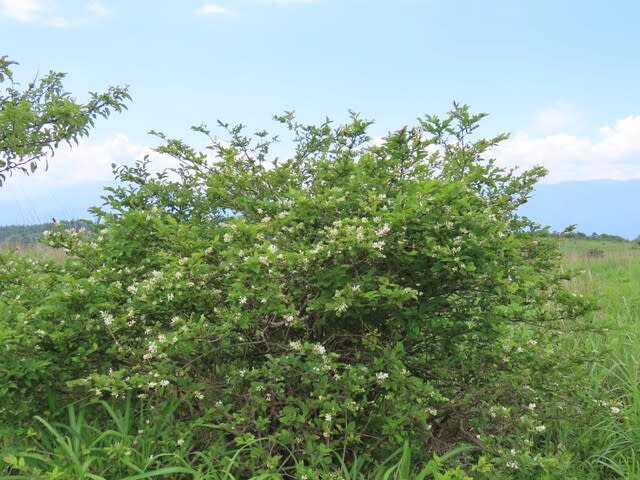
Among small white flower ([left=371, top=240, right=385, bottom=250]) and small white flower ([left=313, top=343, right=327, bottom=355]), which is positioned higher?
small white flower ([left=371, top=240, right=385, bottom=250])

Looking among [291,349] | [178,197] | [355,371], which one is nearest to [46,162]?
[178,197]

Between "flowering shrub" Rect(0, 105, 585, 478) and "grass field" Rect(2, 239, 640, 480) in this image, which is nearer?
"flowering shrub" Rect(0, 105, 585, 478)

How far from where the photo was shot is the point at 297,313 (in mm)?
3076

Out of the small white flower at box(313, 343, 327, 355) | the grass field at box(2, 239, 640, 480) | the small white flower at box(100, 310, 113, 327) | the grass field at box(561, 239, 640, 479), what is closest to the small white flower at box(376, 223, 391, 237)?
the small white flower at box(313, 343, 327, 355)

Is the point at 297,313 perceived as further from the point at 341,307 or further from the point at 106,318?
the point at 106,318

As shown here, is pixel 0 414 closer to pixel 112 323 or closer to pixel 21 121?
pixel 112 323

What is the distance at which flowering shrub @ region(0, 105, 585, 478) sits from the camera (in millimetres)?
3117

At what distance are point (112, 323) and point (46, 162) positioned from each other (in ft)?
7.71

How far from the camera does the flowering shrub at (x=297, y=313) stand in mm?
3117

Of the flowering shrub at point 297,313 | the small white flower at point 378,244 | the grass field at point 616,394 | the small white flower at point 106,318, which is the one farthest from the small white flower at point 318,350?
the grass field at point 616,394

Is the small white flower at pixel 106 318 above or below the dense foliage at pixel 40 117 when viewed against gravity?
below

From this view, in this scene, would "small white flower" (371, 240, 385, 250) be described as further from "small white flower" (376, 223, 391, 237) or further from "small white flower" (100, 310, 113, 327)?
"small white flower" (100, 310, 113, 327)

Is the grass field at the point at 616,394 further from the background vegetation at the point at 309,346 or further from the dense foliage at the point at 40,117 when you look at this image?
the dense foliage at the point at 40,117

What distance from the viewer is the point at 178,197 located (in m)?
4.51
